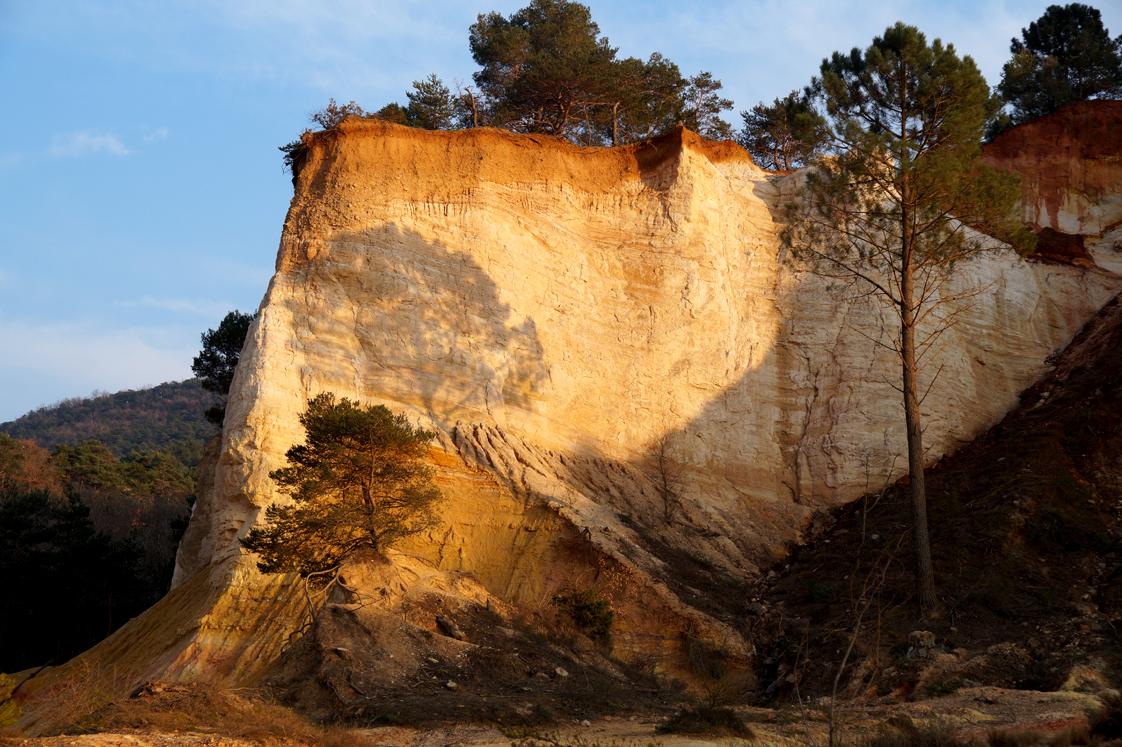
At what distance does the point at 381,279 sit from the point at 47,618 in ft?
48.7

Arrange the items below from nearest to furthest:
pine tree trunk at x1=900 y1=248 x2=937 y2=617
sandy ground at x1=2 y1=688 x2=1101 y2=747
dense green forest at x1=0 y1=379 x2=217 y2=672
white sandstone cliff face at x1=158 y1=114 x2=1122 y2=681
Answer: sandy ground at x1=2 y1=688 x2=1101 y2=747
pine tree trunk at x1=900 y1=248 x2=937 y2=617
white sandstone cliff face at x1=158 y1=114 x2=1122 y2=681
dense green forest at x1=0 y1=379 x2=217 y2=672

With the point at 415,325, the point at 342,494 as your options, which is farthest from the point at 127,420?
the point at 342,494

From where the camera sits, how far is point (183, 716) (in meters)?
9.59

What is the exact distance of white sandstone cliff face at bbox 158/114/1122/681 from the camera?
17094 mm

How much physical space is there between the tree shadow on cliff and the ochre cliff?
53mm

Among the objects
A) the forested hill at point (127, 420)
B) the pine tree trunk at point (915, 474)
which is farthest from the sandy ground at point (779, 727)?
the forested hill at point (127, 420)

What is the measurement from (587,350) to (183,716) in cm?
1340

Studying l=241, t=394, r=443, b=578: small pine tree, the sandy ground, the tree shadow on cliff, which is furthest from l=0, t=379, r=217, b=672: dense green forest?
the tree shadow on cliff

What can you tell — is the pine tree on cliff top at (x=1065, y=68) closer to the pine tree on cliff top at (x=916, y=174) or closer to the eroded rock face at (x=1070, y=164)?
the eroded rock face at (x=1070, y=164)

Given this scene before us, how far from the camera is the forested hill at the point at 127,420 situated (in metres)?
80.9

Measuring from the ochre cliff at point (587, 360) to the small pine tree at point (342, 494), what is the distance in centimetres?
161

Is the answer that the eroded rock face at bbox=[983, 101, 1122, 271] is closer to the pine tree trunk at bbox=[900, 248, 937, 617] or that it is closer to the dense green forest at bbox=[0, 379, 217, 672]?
the pine tree trunk at bbox=[900, 248, 937, 617]

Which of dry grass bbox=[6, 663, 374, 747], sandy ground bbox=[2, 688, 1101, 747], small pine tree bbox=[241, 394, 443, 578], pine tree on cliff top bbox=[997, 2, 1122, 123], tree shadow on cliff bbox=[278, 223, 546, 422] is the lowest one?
sandy ground bbox=[2, 688, 1101, 747]

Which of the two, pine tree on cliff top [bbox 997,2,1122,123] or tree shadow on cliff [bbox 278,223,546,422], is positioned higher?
pine tree on cliff top [bbox 997,2,1122,123]
